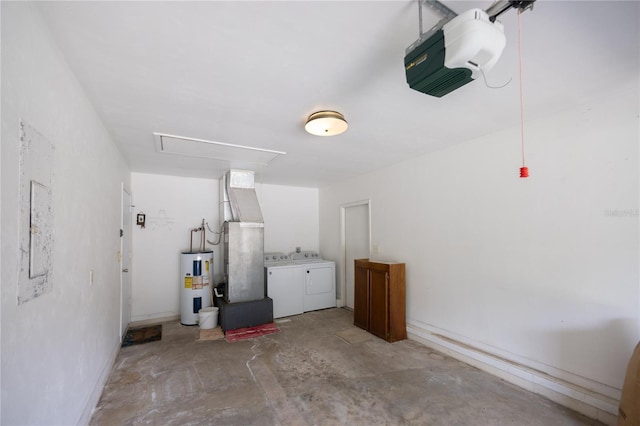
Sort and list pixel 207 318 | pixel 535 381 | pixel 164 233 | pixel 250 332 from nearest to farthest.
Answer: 1. pixel 535 381
2. pixel 250 332
3. pixel 207 318
4. pixel 164 233

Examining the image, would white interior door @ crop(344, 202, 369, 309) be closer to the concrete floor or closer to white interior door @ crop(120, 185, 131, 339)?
the concrete floor

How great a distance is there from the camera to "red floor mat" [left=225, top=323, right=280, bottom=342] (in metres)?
3.74

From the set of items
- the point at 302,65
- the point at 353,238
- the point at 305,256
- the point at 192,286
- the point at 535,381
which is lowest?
the point at 535,381

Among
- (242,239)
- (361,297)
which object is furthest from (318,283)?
(242,239)

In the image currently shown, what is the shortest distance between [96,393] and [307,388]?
5.78 ft

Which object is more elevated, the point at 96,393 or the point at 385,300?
the point at 385,300

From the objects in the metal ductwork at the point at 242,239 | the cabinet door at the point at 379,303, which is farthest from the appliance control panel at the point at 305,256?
the cabinet door at the point at 379,303

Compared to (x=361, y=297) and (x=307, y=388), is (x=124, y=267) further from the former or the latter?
(x=361, y=297)

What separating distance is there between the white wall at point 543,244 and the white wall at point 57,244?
3.45m

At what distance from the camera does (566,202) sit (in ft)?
7.69

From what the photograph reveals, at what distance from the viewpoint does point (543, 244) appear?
2.48 meters

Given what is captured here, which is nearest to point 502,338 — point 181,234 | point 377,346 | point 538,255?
point 538,255

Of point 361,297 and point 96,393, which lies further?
point 361,297

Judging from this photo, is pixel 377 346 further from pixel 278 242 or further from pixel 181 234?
pixel 181 234
